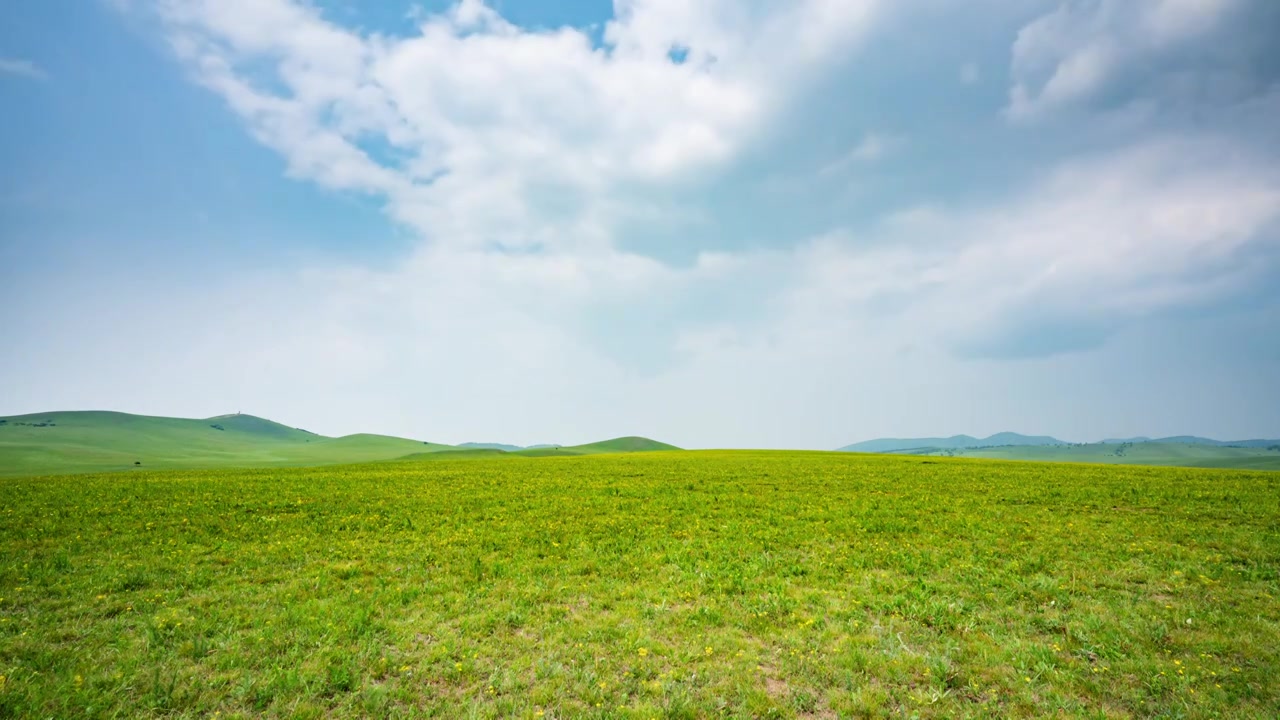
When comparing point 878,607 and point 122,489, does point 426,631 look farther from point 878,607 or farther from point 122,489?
point 122,489

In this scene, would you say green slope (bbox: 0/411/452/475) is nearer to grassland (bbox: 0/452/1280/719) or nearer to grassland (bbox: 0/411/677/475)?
grassland (bbox: 0/411/677/475)

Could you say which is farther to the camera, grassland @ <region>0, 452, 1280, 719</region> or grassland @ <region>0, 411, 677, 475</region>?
grassland @ <region>0, 411, 677, 475</region>

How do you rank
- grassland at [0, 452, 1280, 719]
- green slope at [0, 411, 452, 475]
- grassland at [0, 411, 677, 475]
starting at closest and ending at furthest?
grassland at [0, 452, 1280, 719] → green slope at [0, 411, 452, 475] → grassland at [0, 411, 677, 475]

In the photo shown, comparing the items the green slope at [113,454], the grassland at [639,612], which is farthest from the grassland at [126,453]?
the grassland at [639,612]

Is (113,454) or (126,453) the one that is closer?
(113,454)

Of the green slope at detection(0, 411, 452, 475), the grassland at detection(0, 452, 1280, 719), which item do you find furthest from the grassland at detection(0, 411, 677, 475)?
the grassland at detection(0, 452, 1280, 719)

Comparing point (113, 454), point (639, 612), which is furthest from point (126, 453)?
point (639, 612)

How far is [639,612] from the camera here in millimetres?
13648

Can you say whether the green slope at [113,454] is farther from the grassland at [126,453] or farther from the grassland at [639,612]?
the grassland at [639,612]

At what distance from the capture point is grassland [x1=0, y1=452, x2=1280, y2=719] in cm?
962

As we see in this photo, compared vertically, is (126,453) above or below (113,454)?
below

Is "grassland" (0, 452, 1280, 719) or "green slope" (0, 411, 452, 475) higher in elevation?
"grassland" (0, 452, 1280, 719)

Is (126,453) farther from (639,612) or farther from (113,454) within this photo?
(639,612)

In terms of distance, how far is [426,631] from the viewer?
41.0 feet
